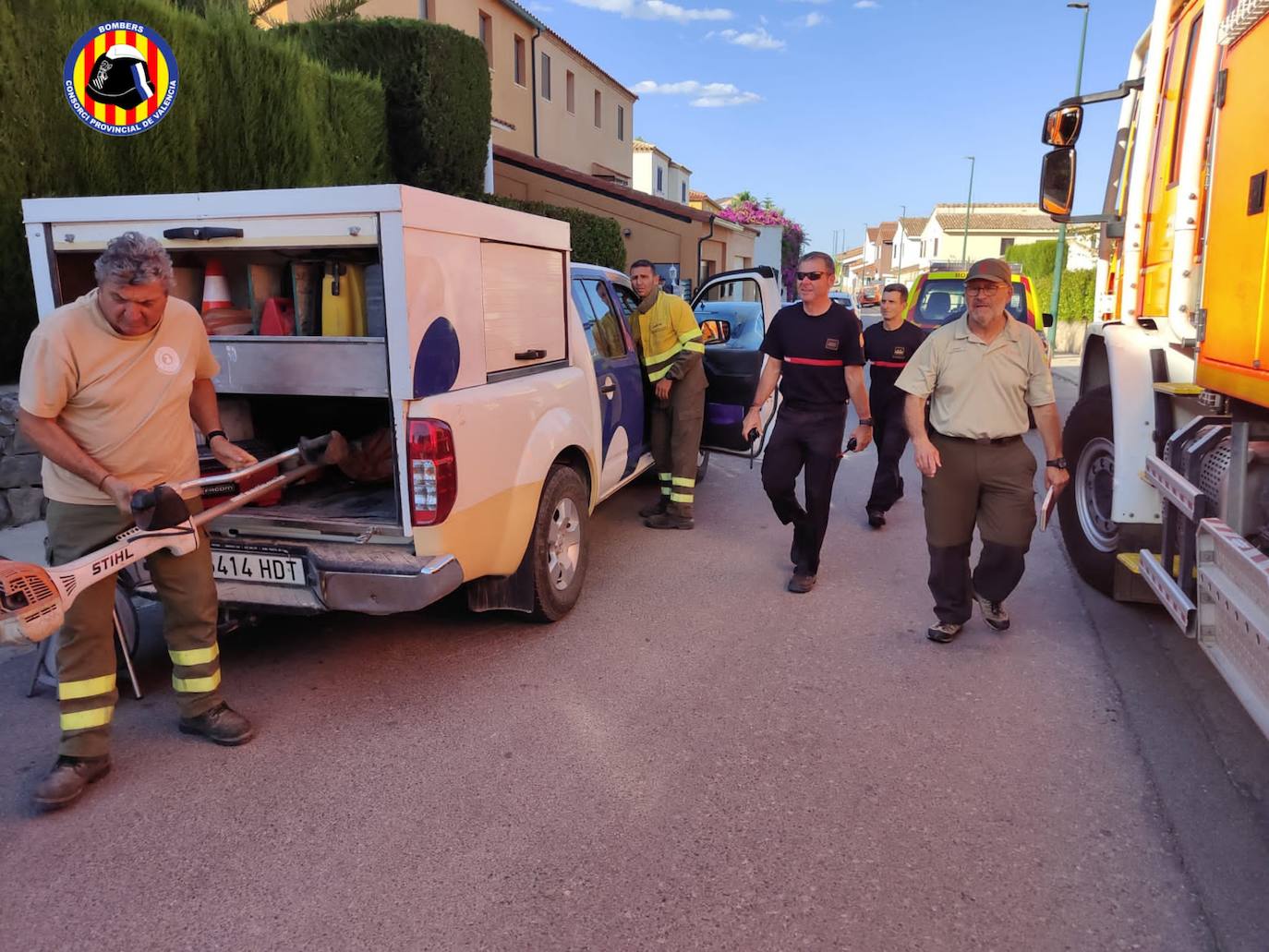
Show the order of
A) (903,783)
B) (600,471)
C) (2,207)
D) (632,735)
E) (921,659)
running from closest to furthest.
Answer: (903,783) → (632,735) → (921,659) → (600,471) → (2,207)

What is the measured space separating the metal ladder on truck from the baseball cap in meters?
0.97

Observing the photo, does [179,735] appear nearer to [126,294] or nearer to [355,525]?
[355,525]

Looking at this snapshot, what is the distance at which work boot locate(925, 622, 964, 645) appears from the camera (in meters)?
4.51

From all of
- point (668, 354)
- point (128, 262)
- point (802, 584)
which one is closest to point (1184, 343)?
point (802, 584)

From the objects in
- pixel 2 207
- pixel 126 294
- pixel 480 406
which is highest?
pixel 2 207

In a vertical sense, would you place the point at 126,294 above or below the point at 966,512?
above

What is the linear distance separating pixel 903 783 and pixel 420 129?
1207 cm

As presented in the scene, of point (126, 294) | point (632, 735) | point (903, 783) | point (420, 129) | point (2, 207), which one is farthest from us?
point (420, 129)

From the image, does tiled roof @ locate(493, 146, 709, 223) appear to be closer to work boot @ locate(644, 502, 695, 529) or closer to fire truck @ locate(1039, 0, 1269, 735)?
work boot @ locate(644, 502, 695, 529)

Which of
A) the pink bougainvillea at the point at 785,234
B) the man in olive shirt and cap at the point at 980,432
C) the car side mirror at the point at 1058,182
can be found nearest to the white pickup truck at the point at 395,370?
the man in olive shirt and cap at the point at 980,432

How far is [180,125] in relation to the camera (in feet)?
24.7

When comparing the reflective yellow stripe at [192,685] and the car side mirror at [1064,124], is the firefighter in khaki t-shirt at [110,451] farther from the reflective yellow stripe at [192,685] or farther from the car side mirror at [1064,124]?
the car side mirror at [1064,124]

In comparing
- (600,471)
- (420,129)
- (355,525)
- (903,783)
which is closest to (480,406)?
(355,525)

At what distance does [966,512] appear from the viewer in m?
4.43
